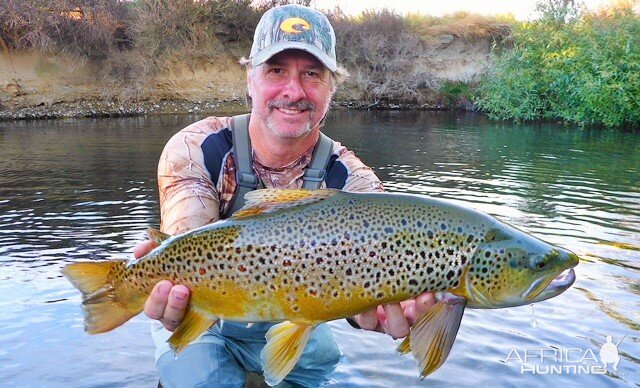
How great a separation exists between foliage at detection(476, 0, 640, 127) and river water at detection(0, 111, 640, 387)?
677 centimetres

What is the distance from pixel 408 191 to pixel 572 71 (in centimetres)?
2174

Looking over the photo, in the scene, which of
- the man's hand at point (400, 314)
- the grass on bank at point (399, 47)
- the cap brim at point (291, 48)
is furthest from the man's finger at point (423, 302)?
the grass on bank at point (399, 47)

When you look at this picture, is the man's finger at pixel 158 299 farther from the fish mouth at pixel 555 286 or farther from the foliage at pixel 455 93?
the foliage at pixel 455 93

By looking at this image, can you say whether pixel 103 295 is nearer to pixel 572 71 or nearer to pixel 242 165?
pixel 242 165

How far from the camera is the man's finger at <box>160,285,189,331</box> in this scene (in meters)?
2.97

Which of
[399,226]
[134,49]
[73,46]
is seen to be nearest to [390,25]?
[134,49]

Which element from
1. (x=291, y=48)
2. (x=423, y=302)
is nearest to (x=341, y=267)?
(x=423, y=302)

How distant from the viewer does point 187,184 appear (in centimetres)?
401

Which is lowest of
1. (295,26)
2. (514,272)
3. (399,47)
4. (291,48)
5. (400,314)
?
(400,314)

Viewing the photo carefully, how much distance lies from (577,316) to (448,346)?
14.4 ft

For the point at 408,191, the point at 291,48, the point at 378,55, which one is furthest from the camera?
the point at 378,55

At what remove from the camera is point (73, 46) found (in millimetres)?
31781

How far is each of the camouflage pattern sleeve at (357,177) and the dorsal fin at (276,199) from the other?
1.21 metres

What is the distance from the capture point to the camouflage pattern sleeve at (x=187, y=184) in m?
3.78
